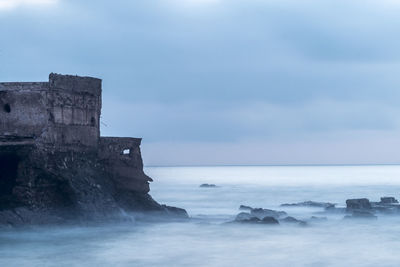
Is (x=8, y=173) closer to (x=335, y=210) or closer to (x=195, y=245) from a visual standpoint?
(x=195, y=245)

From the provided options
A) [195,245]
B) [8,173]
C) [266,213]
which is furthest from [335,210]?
[8,173]

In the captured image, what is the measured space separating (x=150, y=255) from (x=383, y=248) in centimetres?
1000

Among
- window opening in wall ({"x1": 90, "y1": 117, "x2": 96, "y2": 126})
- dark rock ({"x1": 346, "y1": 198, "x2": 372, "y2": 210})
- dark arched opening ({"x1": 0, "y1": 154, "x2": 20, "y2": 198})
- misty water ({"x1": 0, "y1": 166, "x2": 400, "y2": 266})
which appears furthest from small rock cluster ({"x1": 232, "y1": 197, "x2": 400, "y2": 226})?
dark arched opening ({"x1": 0, "y1": 154, "x2": 20, "y2": 198})

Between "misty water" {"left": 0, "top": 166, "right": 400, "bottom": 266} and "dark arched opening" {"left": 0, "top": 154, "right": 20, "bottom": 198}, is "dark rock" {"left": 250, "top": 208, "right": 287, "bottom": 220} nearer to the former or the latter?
"misty water" {"left": 0, "top": 166, "right": 400, "bottom": 266}

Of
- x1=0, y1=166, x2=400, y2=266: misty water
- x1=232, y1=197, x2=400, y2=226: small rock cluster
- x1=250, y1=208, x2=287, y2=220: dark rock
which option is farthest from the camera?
x1=250, y1=208, x2=287, y2=220: dark rock

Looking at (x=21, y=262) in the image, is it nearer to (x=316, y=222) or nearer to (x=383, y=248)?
(x=383, y=248)

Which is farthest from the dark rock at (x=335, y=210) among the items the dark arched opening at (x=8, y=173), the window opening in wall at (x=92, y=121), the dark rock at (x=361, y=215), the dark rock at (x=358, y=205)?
the dark arched opening at (x=8, y=173)

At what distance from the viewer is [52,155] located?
85.5 ft

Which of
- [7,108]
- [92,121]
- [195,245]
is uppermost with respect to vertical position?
[7,108]

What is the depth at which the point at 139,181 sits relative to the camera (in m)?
30.0

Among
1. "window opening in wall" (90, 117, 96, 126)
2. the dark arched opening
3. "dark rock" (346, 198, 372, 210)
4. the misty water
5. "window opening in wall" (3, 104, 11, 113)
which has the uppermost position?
"window opening in wall" (3, 104, 11, 113)

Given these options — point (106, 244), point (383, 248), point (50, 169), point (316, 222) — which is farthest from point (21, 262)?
Result: point (316, 222)

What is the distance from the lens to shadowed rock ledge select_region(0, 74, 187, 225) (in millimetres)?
25312

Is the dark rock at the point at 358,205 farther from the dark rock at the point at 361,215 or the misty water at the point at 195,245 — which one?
the misty water at the point at 195,245
